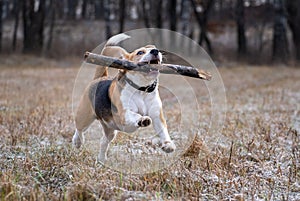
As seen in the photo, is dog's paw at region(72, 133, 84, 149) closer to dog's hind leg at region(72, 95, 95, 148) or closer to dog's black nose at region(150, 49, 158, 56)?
dog's hind leg at region(72, 95, 95, 148)

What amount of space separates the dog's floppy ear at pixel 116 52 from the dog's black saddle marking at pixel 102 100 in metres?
0.29

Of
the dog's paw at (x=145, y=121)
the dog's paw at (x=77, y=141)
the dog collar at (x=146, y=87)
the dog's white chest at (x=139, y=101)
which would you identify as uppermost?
the dog collar at (x=146, y=87)

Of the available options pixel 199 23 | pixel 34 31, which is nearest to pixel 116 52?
pixel 34 31

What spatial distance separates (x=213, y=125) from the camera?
7.37 metres

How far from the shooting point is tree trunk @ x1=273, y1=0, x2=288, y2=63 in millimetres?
25797

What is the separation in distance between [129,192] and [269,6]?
114 feet

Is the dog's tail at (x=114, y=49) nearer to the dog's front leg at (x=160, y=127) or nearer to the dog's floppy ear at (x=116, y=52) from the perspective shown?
the dog's floppy ear at (x=116, y=52)

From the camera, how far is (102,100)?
4727 mm

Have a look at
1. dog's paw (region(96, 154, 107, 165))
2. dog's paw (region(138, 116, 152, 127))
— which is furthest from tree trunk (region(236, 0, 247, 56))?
dog's paw (region(138, 116, 152, 127))

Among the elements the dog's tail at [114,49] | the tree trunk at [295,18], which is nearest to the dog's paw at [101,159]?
the dog's tail at [114,49]

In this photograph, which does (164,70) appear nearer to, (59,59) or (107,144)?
(107,144)

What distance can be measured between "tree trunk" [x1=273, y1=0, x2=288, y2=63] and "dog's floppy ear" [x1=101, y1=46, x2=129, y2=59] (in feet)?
73.2

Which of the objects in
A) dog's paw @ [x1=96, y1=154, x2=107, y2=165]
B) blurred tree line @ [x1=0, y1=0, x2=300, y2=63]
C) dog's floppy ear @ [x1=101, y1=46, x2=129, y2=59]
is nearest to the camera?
dog's floppy ear @ [x1=101, y1=46, x2=129, y2=59]

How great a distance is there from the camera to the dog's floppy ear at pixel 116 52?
4586mm
